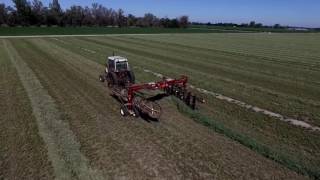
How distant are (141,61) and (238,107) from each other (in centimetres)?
1629

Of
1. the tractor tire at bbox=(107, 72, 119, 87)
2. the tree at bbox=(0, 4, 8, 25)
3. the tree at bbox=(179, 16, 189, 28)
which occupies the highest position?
the tractor tire at bbox=(107, 72, 119, 87)

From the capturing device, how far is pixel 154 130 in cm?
1238

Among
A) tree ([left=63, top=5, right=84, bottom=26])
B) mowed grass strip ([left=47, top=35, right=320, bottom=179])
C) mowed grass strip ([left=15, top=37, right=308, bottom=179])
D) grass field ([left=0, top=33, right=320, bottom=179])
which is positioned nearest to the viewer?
mowed grass strip ([left=15, top=37, right=308, bottom=179])

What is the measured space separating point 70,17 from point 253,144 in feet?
446

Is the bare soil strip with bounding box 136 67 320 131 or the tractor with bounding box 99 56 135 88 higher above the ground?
the tractor with bounding box 99 56 135 88

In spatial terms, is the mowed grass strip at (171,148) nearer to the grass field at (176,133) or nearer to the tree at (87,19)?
the grass field at (176,133)

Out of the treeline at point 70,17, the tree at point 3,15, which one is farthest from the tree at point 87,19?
the tree at point 3,15

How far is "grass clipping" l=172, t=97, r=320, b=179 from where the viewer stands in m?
9.48

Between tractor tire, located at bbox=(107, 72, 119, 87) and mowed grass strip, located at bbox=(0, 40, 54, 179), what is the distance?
417 cm

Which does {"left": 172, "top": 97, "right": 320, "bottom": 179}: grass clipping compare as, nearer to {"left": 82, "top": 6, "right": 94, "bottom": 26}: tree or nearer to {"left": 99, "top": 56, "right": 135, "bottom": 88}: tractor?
{"left": 99, "top": 56, "right": 135, "bottom": 88}: tractor

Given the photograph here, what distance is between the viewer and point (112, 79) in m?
18.5

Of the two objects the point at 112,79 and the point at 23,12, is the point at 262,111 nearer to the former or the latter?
the point at 112,79

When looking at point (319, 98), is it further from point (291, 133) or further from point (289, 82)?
point (291, 133)

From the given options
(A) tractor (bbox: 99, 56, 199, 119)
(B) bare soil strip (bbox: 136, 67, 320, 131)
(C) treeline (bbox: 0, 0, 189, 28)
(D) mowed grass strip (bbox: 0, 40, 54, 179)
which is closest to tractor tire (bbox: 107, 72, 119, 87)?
(A) tractor (bbox: 99, 56, 199, 119)
